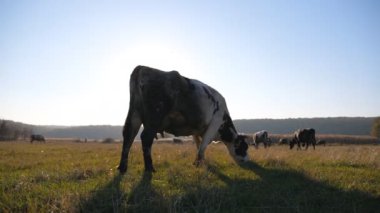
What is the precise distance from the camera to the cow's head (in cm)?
1258

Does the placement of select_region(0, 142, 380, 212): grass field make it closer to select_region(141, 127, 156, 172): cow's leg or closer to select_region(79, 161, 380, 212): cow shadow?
select_region(79, 161, 380, 212): cow shadow

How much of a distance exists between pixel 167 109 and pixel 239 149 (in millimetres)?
4363

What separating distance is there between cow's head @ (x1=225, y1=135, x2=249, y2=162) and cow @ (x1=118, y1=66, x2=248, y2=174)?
0.04m

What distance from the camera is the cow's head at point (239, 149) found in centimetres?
1258

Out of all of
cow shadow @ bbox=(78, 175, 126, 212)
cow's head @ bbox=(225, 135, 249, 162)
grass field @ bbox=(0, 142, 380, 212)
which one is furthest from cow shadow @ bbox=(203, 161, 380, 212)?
cow's head @ bbox=(225, 135, 249, 162)

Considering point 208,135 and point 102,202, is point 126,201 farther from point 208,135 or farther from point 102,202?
point 208,135

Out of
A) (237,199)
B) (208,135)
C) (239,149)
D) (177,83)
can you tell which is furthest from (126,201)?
(239,149)

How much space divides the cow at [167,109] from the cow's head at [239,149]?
36 millimetres

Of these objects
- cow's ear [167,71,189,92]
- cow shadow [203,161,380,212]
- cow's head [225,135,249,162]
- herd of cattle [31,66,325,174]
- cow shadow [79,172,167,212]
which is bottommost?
cow shadow [203,161,380,212]

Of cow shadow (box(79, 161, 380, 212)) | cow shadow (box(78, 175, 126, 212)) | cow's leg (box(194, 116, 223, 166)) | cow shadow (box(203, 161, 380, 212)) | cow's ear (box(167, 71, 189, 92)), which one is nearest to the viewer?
cow shadow (box(78, 175, 126, 212))

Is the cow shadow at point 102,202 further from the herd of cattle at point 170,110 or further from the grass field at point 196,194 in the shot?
the herd of cattle at point 170,110

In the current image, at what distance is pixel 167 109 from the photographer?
9.15 meters

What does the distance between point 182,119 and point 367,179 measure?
4807mm

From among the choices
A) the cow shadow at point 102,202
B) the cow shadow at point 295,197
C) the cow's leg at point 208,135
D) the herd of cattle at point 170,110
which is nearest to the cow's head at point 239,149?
the herd of cattle at point 170,110
